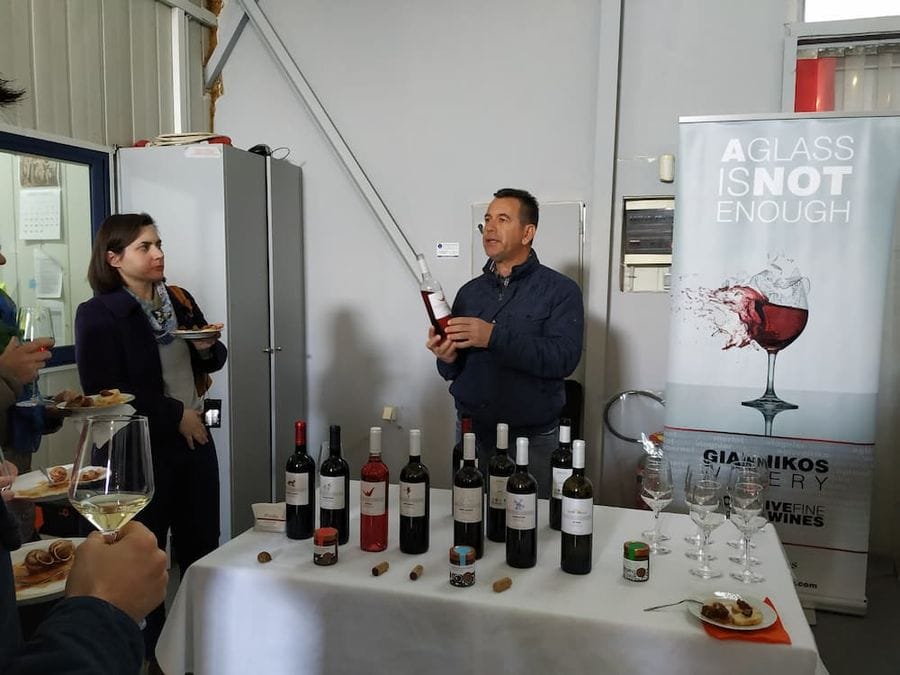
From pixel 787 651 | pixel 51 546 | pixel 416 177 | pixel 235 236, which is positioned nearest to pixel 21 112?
pixel 235 236

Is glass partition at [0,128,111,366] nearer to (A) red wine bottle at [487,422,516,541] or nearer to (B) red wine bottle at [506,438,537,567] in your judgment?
(A) red wine bottle at [487,422,516,541]

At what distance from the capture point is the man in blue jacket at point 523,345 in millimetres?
2404

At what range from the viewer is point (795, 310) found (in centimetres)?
285

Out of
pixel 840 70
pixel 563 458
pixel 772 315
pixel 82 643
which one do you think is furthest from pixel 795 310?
pixel 82 643

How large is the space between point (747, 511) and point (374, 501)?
84 cm

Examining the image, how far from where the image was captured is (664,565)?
1622 millimetres

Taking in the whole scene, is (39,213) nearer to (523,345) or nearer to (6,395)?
(6,395)

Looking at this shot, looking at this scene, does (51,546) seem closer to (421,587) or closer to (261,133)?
(421,587)

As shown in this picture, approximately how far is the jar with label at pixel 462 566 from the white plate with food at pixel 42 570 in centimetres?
82

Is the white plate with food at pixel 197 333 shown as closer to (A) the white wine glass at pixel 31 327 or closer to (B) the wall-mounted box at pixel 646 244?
(A) the white wine glass at pixel 31 327

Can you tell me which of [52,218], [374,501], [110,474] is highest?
[52,218]

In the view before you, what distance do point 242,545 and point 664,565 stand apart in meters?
0.99

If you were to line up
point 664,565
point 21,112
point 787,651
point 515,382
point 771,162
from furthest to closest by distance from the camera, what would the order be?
point 21,112, point 771,162, point 515,382, point 664,565, point 787,651

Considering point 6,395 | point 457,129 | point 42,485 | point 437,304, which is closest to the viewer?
point 6,395
